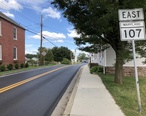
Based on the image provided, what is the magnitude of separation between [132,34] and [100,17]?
12.8 feet

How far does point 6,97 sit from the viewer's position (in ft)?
32.9

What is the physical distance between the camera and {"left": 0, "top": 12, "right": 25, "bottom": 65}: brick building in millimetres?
30375

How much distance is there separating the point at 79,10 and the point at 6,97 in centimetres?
632

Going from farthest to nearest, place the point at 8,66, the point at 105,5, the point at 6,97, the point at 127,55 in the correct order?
the point at 8,66 → the point at 127,55 → the point at 105,5 → the point at 6,97

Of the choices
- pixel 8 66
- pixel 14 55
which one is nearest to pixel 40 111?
pixel 8 66

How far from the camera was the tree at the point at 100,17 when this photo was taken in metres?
10.9

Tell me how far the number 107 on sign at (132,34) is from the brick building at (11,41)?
24.1 metres

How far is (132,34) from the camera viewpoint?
7.66 metres

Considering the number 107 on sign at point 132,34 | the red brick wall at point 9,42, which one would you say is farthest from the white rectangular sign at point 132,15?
the red brick wall at point 9,42

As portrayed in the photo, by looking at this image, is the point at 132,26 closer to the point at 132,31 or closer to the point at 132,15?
the point at 132,31

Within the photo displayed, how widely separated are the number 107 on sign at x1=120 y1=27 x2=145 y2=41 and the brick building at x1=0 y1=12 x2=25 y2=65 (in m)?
24.1

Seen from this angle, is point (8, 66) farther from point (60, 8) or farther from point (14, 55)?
point (60, 8)

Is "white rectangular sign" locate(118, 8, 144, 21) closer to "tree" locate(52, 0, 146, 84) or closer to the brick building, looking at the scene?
"tree" locate(52, 0, 146, 84)

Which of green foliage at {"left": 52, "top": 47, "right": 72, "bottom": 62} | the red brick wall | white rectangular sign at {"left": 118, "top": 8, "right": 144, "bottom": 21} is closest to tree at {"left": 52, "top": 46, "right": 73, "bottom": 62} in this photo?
green foliage at {"left": 52, "top": 47, "right": 72, "bottom": 62}
